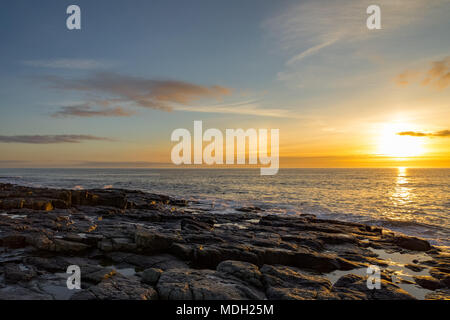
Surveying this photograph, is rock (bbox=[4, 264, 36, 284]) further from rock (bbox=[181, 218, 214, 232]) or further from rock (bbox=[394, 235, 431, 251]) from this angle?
rock (bbox=[394, 235, 431, 251])

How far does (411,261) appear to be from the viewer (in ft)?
46.2

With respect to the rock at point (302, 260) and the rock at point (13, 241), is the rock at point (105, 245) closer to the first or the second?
the rock at point (13, 241)

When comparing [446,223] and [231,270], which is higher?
[231,270]

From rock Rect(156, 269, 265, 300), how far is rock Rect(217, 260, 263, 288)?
38 cm

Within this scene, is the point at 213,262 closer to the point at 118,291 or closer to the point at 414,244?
the point at 118,291

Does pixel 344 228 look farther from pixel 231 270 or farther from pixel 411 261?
pixel 231 270

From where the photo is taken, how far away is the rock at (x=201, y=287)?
27.1 feet

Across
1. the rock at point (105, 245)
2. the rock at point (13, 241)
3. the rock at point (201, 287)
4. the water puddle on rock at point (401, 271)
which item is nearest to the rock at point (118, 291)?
the rock at point (201, 287)

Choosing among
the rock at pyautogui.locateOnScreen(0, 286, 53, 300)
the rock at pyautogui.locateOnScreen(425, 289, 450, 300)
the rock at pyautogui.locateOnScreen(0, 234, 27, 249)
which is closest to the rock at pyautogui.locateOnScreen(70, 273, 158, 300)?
the rock at pyautogui.locateOnScreen(0, 286, 53, 300)

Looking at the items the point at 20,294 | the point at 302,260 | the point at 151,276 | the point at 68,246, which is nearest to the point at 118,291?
the point at 151,276
